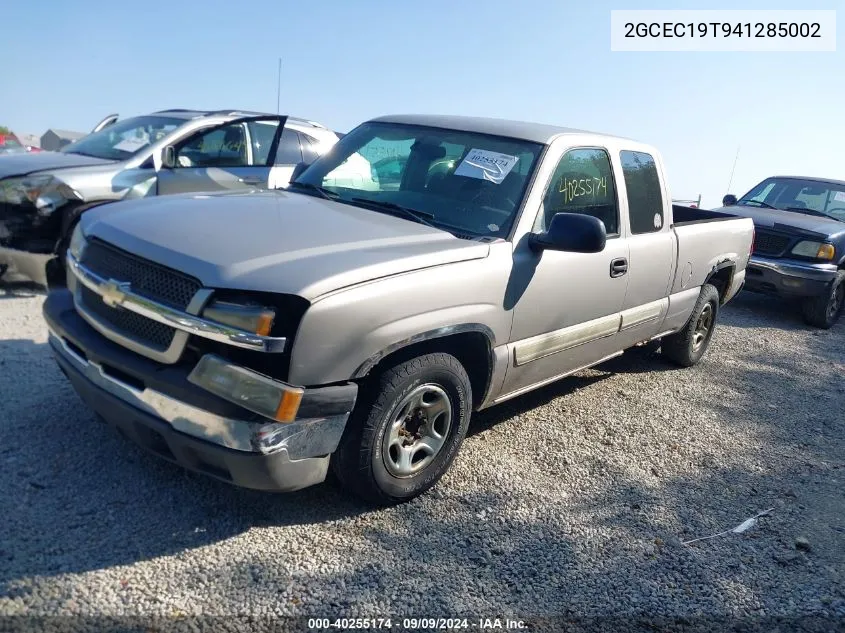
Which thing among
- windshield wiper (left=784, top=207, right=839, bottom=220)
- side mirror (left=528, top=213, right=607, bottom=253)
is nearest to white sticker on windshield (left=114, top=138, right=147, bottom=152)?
side mirror (left=528, top=213, right=607, bottom=253)

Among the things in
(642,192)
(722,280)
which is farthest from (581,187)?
(722,280)

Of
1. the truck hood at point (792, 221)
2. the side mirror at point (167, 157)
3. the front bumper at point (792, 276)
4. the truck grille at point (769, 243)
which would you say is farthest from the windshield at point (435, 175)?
the truck grille at point (769, 243)

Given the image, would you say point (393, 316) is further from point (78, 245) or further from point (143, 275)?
point (78, 245)

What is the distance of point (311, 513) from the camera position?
10.8 ft

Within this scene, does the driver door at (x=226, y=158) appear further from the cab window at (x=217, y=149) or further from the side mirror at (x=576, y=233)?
the side mirror at (x=576, y=233)

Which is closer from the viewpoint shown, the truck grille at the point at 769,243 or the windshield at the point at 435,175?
the windshield at the point at 435,175

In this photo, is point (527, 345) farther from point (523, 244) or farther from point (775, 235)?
point (775, 235)

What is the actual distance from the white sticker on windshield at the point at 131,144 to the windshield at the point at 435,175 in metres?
3.11

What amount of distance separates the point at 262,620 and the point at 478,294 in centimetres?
169

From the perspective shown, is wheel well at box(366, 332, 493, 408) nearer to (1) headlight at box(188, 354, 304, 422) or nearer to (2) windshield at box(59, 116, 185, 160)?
(1) headlight at box(188, 354, 304, 422)

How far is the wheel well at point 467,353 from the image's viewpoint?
3.20 metres

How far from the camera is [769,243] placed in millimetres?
8648

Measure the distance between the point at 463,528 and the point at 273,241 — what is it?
1564mm

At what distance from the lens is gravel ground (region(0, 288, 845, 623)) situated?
8.98ft
